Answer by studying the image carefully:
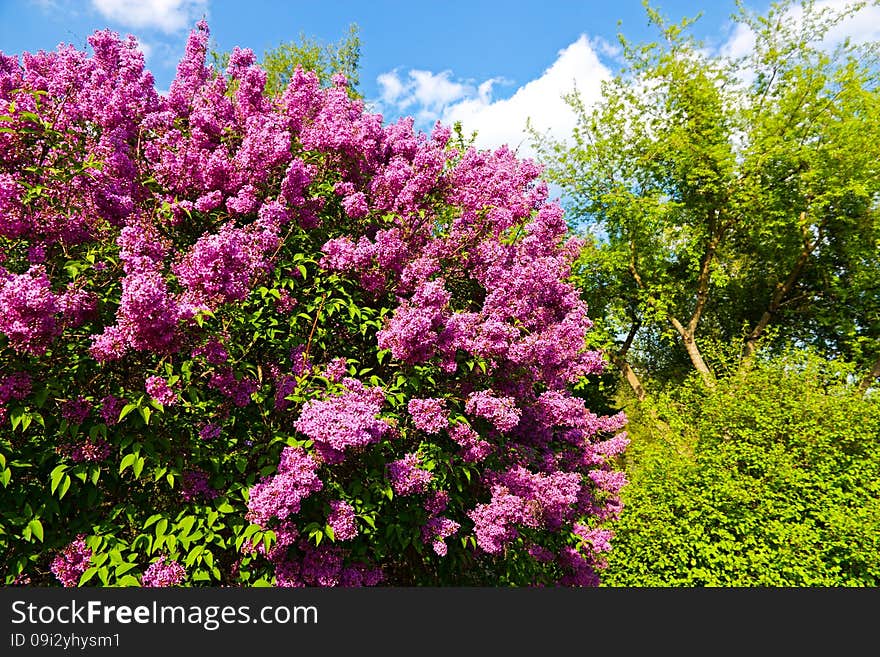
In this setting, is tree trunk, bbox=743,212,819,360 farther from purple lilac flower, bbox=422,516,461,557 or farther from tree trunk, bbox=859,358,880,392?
purple lilac flower, bbox=422,516,461,557

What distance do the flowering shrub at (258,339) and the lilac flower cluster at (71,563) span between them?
0.05 feet

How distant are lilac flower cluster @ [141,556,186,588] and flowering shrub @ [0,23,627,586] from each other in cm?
2

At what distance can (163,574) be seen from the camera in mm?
3383

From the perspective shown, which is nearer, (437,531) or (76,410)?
(76,410)

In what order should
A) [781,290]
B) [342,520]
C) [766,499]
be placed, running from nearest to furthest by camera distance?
[342,520]
[766,499]
[781,290]

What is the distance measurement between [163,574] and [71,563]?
0.63 metres

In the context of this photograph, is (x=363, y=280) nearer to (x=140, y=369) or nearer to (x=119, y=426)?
(x=140, y=369)

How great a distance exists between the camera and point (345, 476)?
3.92 m

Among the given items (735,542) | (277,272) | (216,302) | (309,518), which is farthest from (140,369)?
(735,542)

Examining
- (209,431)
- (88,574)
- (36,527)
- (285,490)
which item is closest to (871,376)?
(285,490)

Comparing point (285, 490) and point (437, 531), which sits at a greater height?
point (285, 490)

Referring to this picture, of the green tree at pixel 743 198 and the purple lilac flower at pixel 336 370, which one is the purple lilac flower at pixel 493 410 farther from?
the green tree at pixel 743 198

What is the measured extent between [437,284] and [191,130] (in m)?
2.75

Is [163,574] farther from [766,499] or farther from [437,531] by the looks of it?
[766,499]
